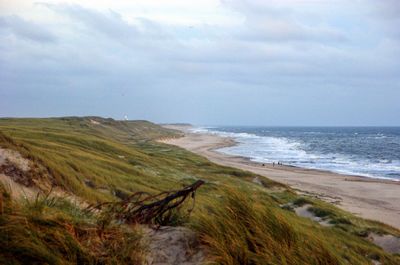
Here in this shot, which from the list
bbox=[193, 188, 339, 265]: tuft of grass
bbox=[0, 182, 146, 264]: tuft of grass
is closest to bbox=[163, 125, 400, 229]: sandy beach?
bbox=[193, 188, 339, 265]: tuft of grass

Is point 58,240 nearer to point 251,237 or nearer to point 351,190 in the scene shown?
point 251,237

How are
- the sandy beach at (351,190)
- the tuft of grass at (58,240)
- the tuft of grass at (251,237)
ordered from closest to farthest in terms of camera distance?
1. the tuft of grass at (58,240)
2. the tuft of grass at (251,237)
3. the sandy beach at (351,190)

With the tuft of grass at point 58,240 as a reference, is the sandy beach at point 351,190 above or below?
below

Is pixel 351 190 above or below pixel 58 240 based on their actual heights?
below

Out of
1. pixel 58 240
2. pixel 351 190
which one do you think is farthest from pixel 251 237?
pixel 351 190

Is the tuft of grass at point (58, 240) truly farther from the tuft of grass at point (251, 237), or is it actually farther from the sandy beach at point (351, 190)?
the sandy beach at point (351, 190)

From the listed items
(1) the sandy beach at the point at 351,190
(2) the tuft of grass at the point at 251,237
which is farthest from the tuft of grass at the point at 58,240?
(1) the sandy beach at the point at 351,190

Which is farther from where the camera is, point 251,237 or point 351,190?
point 351,190

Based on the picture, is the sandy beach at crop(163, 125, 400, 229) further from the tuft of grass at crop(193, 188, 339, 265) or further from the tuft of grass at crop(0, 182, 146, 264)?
the tuft of grass at crop(0, 182, 146, 264)

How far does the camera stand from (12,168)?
996 centimetres

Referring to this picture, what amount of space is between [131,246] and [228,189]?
1.50m

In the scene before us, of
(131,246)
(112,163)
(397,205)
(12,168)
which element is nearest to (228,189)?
(131,246)

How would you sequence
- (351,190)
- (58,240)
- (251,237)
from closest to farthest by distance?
(58,240)
(251,237)
(351,190)

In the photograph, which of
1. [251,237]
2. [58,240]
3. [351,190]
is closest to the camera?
[58,240]
